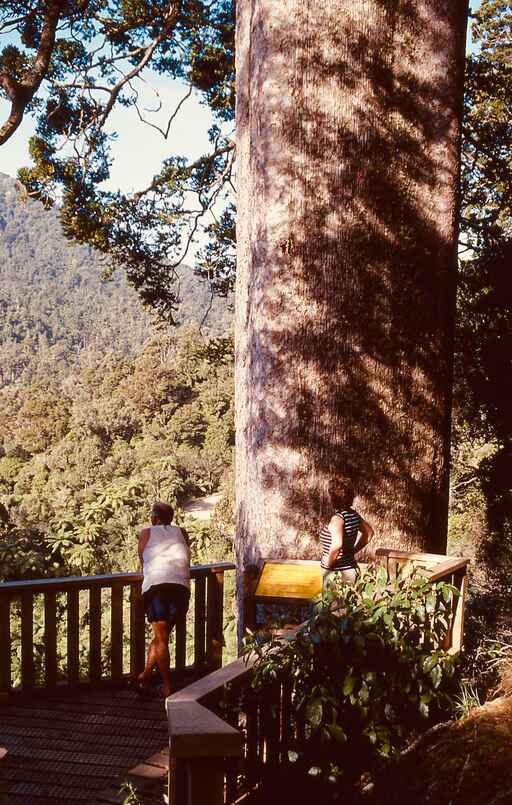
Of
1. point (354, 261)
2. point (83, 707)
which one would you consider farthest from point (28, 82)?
point (83, 707)

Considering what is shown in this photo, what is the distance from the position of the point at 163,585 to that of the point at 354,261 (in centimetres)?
252

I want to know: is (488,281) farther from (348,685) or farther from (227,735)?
(227,735)

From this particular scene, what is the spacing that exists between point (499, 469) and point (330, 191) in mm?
8935

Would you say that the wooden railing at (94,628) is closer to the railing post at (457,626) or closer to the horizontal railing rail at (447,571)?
the horizontal railing rail at (447,571)

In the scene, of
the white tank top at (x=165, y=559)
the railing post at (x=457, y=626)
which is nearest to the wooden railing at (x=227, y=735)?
the railing post at (x=457, y=626)

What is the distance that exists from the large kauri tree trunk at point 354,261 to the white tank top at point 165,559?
29.1 inches

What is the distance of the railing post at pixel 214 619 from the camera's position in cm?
549

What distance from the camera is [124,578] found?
5207mm

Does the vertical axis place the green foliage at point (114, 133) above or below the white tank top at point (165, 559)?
above

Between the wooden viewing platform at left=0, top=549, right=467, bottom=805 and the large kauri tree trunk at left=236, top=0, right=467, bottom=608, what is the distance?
53 cm

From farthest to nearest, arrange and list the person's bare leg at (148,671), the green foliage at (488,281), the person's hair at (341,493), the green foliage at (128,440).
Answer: the green foliage at (128,440) < the green foliage at (488,281) < the person's bare leg at (148,671) < the person's hair at (341,493)

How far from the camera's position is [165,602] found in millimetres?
4930

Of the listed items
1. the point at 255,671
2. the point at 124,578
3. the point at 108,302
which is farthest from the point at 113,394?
the point at 108,302

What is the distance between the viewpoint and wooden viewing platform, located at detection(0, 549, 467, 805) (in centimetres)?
218
